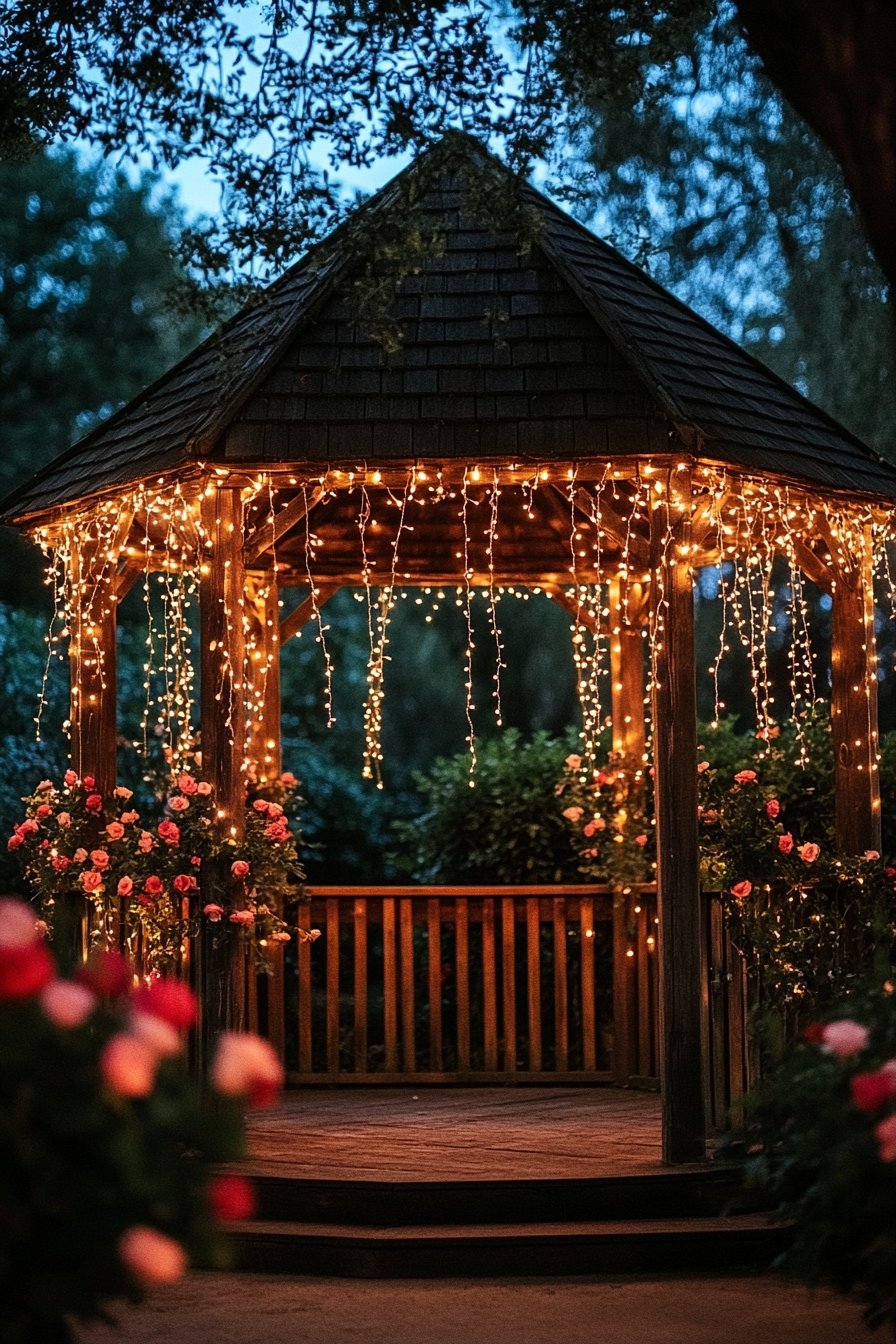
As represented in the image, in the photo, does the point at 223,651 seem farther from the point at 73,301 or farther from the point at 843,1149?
the point at 73,301

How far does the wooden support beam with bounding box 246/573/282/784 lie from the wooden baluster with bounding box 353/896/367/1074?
973 mm

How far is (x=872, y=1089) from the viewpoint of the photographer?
3666 millimetres

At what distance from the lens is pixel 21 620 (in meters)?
12.8

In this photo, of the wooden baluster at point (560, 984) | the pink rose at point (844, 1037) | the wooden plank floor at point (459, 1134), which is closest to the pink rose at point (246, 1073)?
the pink rose at point (844, 1037)

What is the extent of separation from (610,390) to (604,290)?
2.96ft

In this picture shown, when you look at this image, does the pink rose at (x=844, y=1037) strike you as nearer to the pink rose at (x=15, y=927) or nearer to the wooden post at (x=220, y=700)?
the pink rose at (x=15, y=927)

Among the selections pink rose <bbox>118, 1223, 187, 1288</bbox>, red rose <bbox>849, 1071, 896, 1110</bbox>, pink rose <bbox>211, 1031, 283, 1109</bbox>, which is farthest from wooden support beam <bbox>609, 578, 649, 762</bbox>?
pink rose <bbox>118, 1223, 187, 1288</bbox>

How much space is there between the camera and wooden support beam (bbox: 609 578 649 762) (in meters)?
9.77

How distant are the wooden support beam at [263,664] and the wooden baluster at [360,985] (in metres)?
0.97

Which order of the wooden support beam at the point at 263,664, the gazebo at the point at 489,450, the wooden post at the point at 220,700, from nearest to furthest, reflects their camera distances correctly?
→ the gazebo at the point at 489,450
the wooden post at the point at 220,700
the wooden support beam at the point at 263,664

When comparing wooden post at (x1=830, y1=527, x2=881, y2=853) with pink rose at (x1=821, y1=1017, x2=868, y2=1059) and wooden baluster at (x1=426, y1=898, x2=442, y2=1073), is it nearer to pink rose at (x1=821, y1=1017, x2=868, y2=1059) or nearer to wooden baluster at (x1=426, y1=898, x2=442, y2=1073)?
wooden baluster at (x1=426, y1=898, x2=442, y2=1073)

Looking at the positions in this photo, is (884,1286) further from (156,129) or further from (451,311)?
(156,129)

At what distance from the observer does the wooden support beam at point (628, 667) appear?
9.77 meters

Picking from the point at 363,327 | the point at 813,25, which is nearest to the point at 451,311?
the point at 363,327
